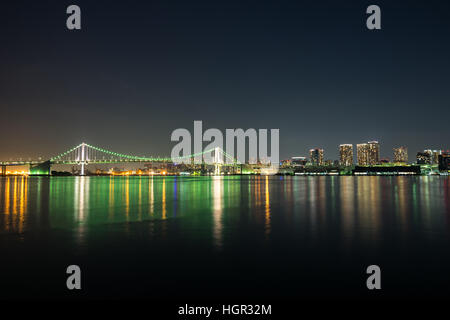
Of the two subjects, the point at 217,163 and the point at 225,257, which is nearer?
the point at 225,257

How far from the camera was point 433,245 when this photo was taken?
8781 mm

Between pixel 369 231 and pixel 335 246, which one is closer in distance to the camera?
pixel 335 246

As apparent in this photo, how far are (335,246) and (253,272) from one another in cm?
319

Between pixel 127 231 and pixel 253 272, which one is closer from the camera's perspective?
pixel 253 272

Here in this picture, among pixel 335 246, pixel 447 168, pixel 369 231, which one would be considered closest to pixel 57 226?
pixel 335 246

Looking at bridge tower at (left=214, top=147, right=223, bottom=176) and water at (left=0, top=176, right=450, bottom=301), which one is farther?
bridge tower at (left=214, top=147, right=223, bottom=176)

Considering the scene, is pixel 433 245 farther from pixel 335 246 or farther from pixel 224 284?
pixel 224 284

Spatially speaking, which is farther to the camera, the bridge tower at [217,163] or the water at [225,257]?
the bridge tower at [217,163]

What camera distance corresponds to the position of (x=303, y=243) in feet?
29.6

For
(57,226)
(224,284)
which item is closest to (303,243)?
(224,284)

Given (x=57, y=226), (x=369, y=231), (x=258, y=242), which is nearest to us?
(x=258, y=242)
